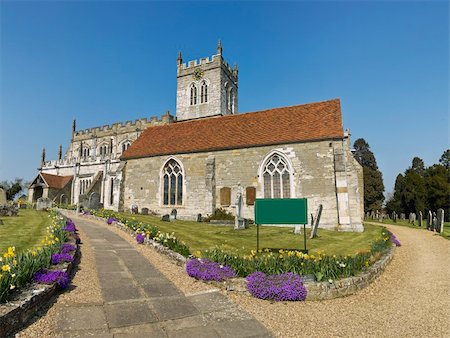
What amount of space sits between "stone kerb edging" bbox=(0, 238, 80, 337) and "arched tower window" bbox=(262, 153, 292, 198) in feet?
54.6

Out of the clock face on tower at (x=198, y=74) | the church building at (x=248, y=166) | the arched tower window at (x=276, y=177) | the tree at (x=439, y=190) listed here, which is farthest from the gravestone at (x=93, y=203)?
the tree at (x=439, y=190)

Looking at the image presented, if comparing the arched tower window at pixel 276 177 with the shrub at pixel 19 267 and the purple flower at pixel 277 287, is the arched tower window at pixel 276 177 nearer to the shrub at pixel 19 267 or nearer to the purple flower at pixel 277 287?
the purple flower at pixel 277 287

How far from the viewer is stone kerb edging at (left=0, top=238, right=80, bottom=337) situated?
14.3 ft

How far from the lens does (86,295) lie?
20.6 ft

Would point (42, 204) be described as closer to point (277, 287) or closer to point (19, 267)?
point (19, 267)

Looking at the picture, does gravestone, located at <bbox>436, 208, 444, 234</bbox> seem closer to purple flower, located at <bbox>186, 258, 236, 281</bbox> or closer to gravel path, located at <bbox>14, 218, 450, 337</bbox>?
gravel path, located at <bbox>14, 218, 450, 337</bbox>

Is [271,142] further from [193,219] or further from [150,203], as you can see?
[150,203]

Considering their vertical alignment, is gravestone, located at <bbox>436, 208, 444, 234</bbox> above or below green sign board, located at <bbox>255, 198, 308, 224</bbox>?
below

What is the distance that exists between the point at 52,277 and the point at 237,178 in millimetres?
16909

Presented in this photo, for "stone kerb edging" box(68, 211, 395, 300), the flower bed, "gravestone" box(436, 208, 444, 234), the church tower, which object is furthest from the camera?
the church tower

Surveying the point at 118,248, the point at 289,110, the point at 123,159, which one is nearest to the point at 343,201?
the point at 289,110

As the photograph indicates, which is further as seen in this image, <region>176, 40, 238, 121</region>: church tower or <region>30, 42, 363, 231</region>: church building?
<region>176, 40, 238, 121</region>: church tower

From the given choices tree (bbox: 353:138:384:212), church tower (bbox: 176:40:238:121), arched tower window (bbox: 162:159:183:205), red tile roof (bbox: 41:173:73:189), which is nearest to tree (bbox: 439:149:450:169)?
tree (bbox: 353:138:384:212)

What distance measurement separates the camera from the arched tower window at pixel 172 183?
24672 millimetres
